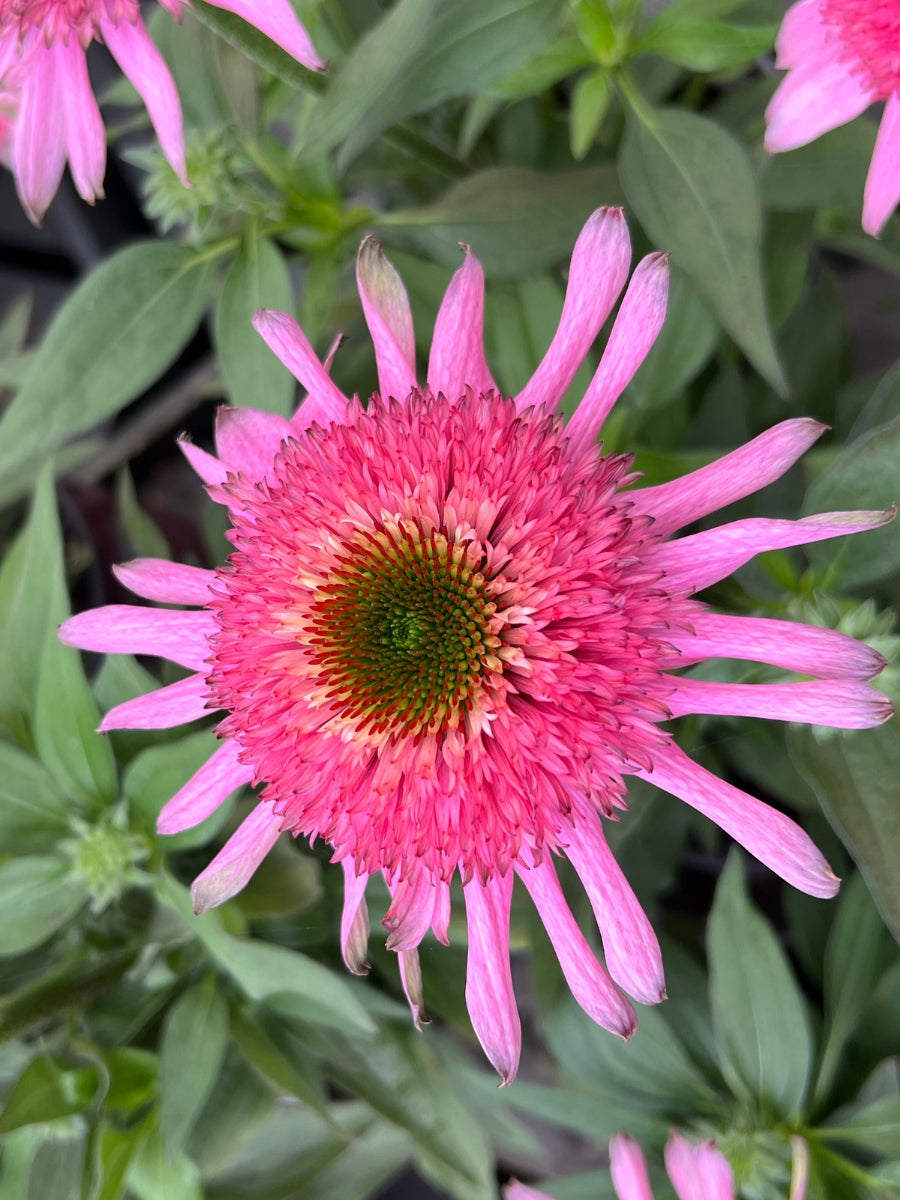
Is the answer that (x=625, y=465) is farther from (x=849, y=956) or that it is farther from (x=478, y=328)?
(x=849, y=956)

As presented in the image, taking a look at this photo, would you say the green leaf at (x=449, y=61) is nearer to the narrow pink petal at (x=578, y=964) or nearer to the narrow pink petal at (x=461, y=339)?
the narrow pink petal at (x=461, y=339)

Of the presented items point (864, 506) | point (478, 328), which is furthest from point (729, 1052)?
point (478, 328)

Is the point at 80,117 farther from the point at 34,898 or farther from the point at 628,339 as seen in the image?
the point at 34,898

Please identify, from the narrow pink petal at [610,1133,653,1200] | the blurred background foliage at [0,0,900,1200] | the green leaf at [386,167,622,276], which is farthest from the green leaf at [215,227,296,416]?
the narrow pink petal at [610,1133,653,1200]

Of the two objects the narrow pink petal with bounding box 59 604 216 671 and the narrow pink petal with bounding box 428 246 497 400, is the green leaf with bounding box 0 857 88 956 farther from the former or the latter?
the narrow pink petal with bounding box 428 246 497 400

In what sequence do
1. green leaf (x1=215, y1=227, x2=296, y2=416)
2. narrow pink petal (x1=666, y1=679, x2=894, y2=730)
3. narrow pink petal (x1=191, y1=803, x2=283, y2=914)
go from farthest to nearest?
1. green leaf (x1=215, y1=227, x2=296, y2=416)
2. narrow pink petal (x1=191, y1=803, x2=283, y2=914)
3. narrow pink petal (x1=666, y1=679, x2=894, y2=730)

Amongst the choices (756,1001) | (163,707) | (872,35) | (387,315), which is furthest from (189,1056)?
(872,35)

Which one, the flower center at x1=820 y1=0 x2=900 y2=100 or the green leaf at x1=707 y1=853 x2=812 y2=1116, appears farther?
the green leaf at x1=707 y1=853 x2=812 y2=1116
